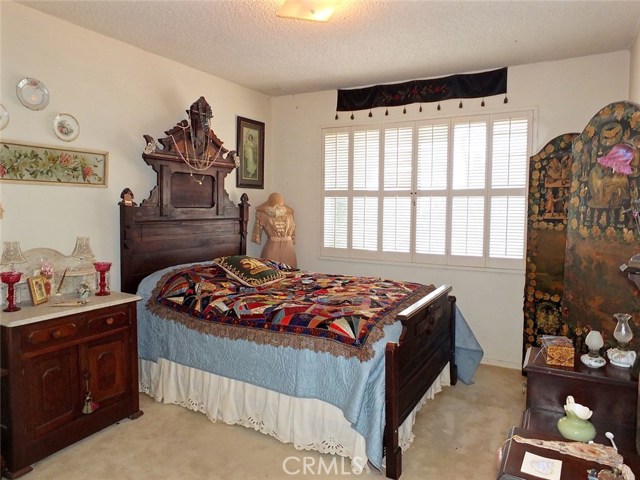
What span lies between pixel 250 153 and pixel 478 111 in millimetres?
2290

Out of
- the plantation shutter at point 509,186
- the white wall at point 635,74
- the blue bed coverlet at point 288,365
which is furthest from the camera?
the plantation shutter at point 509,186

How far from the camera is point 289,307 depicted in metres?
2.72

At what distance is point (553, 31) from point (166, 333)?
3394 millimetres

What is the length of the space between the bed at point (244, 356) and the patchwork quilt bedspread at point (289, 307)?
0.04 meters

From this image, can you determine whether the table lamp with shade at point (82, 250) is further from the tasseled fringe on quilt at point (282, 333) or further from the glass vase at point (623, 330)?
the glass vase at point (623, 330)

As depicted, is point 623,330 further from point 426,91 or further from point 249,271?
point 426,91

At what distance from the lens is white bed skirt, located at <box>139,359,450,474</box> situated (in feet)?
7.97

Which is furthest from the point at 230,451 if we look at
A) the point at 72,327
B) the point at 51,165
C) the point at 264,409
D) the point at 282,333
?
the point at 51,165

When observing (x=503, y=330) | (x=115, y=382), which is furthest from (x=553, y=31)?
(x=115, y=382)

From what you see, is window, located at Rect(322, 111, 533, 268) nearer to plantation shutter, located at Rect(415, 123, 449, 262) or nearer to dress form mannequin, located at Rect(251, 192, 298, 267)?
plantation shutter, located at Rect(415, 123, 449, 262)

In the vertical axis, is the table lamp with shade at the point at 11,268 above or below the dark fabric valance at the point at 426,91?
below

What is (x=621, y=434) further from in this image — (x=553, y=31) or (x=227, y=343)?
(x=553, y=31)

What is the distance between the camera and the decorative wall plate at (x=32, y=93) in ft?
8.95

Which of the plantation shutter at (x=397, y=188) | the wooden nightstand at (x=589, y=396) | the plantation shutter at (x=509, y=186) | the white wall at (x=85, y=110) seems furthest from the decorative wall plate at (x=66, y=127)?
the plantation shutter at (x=509, y=186)
